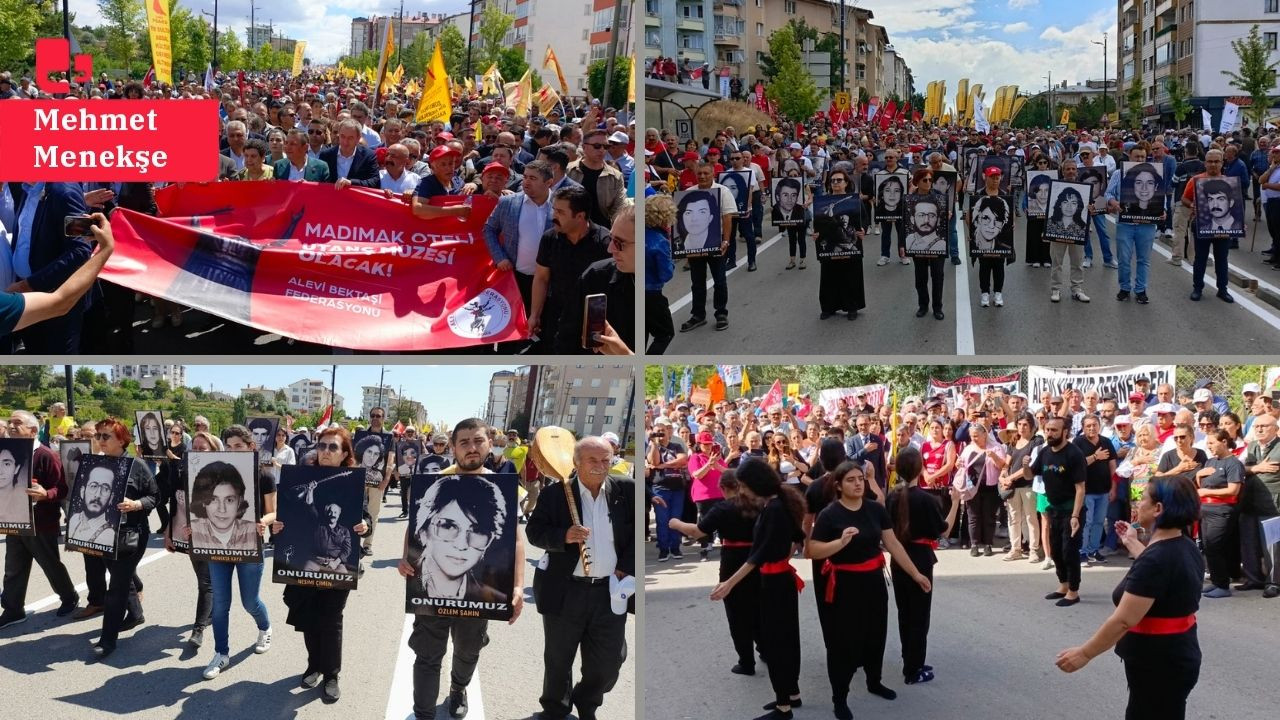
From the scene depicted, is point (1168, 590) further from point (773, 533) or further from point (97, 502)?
point (97, 502)

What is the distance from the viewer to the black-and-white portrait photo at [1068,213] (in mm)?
9758

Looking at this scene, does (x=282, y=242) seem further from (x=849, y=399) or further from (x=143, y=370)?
(x=849, y=399)

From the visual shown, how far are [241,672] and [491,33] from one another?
183 ft

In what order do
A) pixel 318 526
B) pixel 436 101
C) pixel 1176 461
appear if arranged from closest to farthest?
pixel 318 526 → pixel 1176 461 → pixel 436 101

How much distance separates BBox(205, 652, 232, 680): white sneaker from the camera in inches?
234

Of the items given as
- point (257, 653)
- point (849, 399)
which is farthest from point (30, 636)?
point (849, 399)

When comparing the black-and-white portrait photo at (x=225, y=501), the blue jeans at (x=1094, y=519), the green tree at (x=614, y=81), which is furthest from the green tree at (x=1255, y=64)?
the black-and-white portrait photo at (x=225, y=501)

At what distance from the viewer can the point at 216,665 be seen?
5.98 m

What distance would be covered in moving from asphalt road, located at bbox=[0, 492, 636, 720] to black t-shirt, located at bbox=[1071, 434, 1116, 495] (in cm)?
387

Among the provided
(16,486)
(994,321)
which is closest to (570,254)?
(16,486)

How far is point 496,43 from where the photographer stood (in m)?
58.4

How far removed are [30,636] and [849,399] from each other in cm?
565

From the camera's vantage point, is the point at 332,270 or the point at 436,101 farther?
the point at 436,101

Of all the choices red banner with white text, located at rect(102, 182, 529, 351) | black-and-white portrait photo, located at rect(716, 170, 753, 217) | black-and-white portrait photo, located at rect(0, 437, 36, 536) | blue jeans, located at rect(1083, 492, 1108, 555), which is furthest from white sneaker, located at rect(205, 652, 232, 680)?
black-and-white portrait photo, located at rect(716, 170, 753, 217)
